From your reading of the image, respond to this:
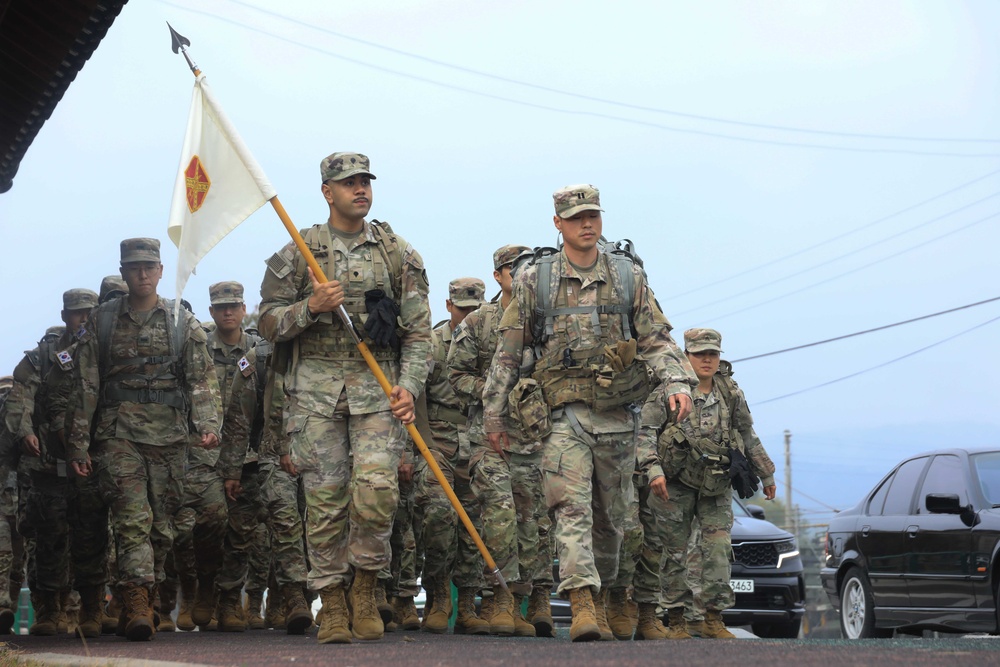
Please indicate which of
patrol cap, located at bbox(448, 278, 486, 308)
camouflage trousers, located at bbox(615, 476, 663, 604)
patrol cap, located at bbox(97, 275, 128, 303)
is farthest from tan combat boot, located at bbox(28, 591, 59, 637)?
camouflage trousers, located at bbox(615, 476, 663, 604)

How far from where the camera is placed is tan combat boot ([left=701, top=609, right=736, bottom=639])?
11609 millimetres

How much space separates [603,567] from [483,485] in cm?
185

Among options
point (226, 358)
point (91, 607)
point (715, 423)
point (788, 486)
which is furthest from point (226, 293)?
point (788, 486)

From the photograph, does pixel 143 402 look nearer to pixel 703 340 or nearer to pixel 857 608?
pixel 703 340

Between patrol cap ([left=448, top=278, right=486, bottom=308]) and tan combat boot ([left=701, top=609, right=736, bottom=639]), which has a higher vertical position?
patrol cap ([left=448, top=278, right=486, bottom=308])

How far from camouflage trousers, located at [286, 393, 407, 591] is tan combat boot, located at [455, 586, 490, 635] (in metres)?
2.43

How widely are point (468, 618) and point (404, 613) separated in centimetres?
139

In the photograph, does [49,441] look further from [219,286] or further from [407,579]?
[407,579]

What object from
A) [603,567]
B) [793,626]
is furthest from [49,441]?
[793,626]

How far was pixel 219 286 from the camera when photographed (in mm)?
13344

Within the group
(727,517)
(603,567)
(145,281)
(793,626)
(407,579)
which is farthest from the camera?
(793,626)

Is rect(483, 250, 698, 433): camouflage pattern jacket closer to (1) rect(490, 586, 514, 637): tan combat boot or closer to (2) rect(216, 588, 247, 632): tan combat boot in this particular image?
(1) rect(490, 586, 514, 637): tan combat boot

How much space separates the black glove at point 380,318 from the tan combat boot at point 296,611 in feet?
9.77

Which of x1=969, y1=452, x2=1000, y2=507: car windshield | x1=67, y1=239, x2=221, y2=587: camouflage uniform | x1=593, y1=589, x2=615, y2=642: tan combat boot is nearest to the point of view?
x1=593, y1=589, x2=615, y2=642: tan combat boot
